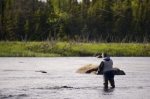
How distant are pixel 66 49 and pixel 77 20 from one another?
217ft

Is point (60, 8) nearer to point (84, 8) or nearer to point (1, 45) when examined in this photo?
point (84, 8)

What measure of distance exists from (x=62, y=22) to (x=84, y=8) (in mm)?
22631

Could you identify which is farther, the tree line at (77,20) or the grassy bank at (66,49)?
the tree line at (77,20)

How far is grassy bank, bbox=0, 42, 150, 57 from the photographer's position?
3848 inches

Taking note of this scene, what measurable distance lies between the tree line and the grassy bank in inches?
1676

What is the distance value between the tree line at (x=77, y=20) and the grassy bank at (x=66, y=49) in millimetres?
42582

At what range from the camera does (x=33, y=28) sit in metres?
153

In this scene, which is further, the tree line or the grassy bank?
the tree line

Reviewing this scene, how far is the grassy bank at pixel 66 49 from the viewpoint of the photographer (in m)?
97.8

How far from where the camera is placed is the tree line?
495 ft

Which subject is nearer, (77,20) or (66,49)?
(66,49)

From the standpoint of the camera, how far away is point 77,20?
16638cm

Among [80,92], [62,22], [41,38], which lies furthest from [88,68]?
[62,22]

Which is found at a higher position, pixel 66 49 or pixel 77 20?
pixel 77 20
